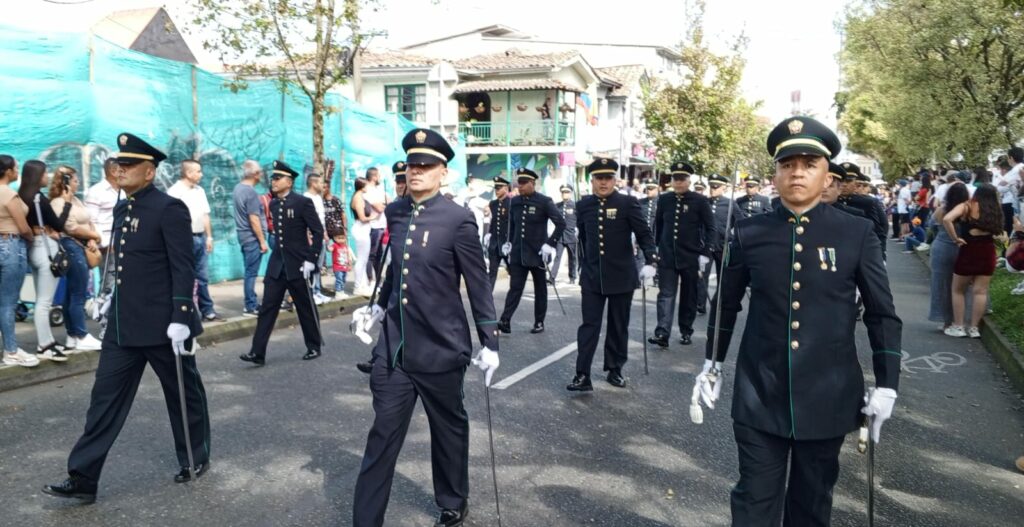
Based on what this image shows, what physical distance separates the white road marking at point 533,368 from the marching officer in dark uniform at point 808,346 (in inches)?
159

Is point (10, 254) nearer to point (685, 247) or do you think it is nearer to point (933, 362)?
point (685, 247)

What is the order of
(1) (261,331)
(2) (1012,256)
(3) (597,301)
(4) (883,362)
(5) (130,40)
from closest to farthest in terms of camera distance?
(4) (883,362), (3) (597,301), (1) (261,331), (2) (1012,256), (5) (130,40)

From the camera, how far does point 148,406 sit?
6500 millimetres

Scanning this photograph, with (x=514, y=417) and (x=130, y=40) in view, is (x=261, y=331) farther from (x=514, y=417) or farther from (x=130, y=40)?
(x=130, y=40)

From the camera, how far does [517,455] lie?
17.8ft

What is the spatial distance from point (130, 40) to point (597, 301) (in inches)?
1285

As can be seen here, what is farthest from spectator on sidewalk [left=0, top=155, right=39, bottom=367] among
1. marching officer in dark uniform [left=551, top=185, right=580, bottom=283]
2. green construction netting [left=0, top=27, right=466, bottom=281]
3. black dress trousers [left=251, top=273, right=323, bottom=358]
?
marching officer in dark uniform [left=551, top=185, right=580, bottom=283]

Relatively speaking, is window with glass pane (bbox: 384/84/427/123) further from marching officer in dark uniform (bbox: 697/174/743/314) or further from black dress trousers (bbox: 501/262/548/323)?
black dress trousers (bbox: 501/262/548/323)

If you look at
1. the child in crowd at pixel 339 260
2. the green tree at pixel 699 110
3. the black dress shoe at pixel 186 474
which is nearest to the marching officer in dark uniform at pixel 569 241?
the child in crowd at pixel 339 260

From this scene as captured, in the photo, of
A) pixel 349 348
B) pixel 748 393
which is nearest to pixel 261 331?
pixel 349 348

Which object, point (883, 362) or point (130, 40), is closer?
point (883, 362)

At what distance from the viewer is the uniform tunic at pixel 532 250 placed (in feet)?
33.9

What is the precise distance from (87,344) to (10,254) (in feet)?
4.16

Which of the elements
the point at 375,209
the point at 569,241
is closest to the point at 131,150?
the point at 375,209
